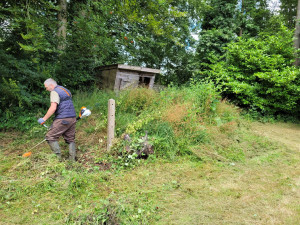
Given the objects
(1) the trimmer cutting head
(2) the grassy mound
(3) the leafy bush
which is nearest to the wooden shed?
(2) the grassy mound

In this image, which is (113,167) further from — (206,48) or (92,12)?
(206,48)

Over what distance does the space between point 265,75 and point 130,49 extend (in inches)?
312

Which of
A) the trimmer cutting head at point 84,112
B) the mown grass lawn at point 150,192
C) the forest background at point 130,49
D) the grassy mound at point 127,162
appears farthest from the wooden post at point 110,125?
the forest background at point 130,49

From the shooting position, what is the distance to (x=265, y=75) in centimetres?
950

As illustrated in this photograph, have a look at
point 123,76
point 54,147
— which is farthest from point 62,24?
point 54,147

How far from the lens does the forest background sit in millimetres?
5992

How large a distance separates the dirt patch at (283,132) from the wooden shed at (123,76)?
16.3ft

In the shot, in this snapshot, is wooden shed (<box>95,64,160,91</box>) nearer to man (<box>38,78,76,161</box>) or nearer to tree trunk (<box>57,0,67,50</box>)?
tree trunk (<box>57,0,67,50</box>)

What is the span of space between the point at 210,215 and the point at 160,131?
9.12ft

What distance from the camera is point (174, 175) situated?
4.49 m

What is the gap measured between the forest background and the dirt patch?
86 centimetres

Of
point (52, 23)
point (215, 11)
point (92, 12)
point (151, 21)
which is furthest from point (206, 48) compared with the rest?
point (52, 23)

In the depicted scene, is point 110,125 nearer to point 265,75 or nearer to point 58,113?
point 58,113

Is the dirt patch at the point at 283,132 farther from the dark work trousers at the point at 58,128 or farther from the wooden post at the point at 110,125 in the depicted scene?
the dark work trousers at the point at 58,128
